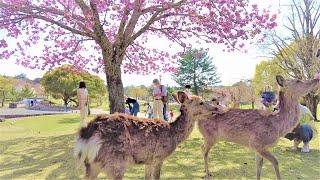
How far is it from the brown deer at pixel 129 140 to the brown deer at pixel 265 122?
0.84 meters

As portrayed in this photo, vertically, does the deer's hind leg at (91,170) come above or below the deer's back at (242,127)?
below

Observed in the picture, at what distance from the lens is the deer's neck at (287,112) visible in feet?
17.8

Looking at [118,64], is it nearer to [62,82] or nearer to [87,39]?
[87,39]

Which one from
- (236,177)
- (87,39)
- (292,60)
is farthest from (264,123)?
(292,60)

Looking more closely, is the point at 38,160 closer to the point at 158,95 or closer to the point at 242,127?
the point at 158,95

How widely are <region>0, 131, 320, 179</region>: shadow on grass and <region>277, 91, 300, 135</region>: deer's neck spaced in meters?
1.02

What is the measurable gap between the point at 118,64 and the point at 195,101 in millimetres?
5777

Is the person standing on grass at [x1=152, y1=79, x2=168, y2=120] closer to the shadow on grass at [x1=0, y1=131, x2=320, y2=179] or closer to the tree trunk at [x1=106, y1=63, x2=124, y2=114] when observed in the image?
the tree trunk at [x1=106, y1=63, x2=124, y2=114]

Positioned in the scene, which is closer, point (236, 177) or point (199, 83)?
point (236, 177)

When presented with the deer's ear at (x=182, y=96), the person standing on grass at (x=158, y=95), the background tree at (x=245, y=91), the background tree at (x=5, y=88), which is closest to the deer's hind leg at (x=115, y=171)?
the deer's ear at (x=182, y=96)

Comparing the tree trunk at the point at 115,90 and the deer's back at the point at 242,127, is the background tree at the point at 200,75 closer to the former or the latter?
the tree trunk at the point at 115,90

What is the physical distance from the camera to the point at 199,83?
32562 millimetres

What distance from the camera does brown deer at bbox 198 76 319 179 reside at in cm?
536

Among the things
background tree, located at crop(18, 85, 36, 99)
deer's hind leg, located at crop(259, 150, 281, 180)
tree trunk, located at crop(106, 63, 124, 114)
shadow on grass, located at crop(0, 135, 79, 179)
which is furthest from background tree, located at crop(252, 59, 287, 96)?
deer's hind leg, located at crop(259, 150, 281, 180)
